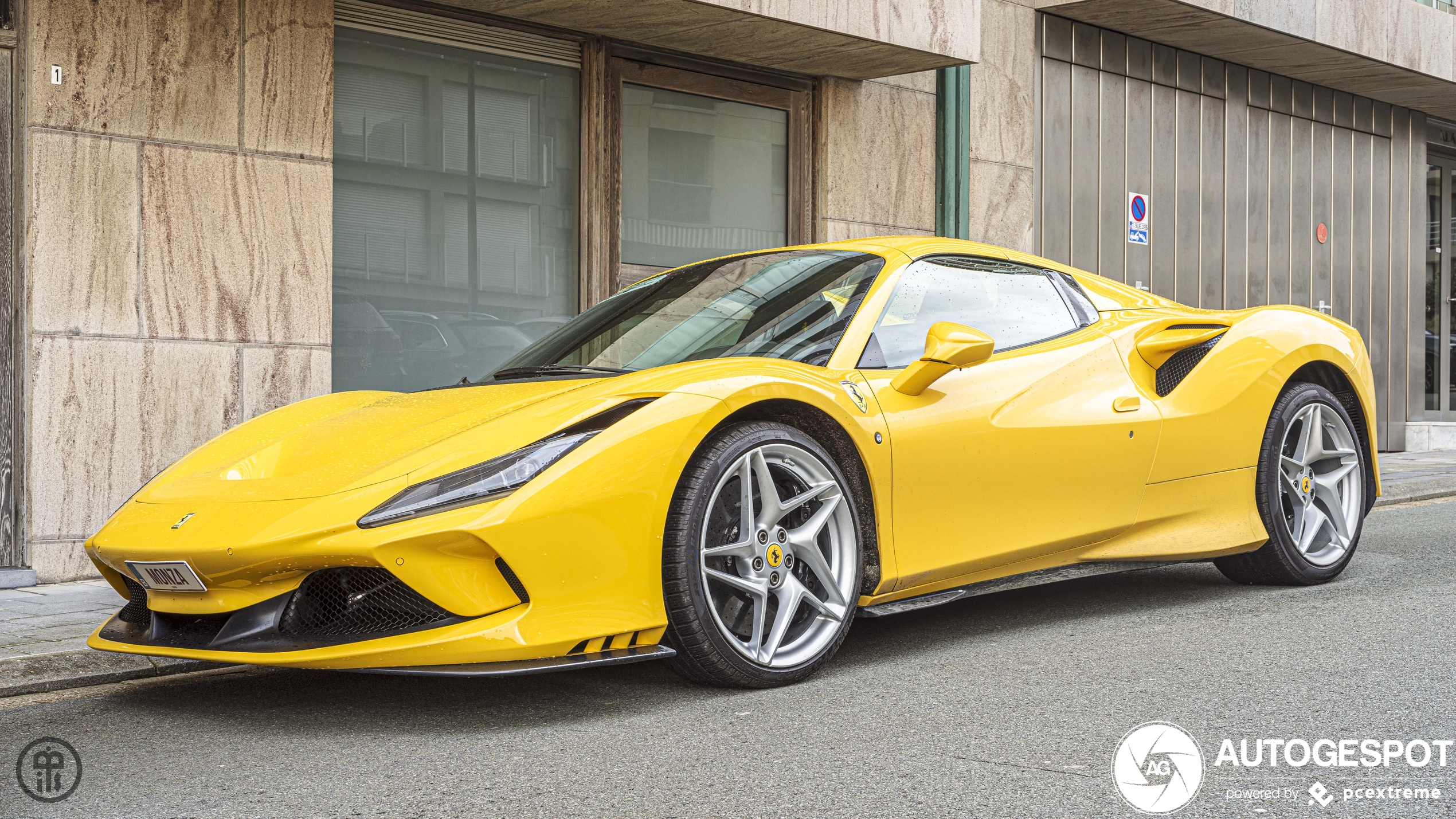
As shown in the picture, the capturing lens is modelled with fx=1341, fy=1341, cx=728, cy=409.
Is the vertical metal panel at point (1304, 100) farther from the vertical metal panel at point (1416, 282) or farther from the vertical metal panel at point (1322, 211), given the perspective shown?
the vertical metal panel at point (1416, 282)

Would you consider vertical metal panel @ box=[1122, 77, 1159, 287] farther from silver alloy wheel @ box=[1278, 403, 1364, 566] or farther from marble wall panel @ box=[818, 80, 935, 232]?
silver alloy wheel @ box=[1278, 403, 1364, 566]

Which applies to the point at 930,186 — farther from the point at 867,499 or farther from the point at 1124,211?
the point at 867,499

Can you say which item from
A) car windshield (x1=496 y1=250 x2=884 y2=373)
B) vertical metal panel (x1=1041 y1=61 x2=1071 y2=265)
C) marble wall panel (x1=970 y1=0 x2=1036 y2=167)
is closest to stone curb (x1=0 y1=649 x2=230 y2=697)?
car windshield (x1=496 y1=250 x2=884 y2=373)

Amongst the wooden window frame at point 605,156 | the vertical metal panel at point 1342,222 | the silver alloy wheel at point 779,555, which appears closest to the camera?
the silver alloy wheel at point 779,555

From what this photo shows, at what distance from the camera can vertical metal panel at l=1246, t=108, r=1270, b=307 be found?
13.3 metres

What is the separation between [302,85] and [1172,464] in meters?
5.05

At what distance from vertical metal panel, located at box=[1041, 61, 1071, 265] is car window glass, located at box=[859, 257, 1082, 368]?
681cm

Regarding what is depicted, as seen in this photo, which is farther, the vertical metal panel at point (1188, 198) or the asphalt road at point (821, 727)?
the vertical metal panel at point (1188, 198)

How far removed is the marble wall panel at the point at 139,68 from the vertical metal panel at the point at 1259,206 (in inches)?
392

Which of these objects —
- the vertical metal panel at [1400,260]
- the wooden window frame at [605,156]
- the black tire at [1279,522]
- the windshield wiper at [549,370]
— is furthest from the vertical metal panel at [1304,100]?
the windshield wiper at [549,370]

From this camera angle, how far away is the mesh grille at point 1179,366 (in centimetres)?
483

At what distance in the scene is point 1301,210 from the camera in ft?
45.4

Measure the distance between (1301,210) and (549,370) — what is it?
1172 cm

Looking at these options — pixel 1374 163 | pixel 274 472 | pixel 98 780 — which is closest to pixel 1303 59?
pixel 1374 163
